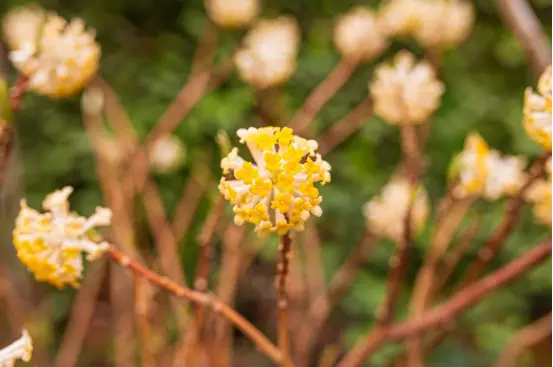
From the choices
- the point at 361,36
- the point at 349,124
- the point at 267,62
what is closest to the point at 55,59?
the point at 267,62

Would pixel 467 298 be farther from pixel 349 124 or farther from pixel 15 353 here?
pixel 349 124

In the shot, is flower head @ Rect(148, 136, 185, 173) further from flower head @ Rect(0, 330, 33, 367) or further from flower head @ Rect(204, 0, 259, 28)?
flower head @ Rect(0, 330, 33, 367)

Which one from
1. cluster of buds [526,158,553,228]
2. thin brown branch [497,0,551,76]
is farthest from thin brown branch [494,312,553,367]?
thin brown branch [497,0,551,76]

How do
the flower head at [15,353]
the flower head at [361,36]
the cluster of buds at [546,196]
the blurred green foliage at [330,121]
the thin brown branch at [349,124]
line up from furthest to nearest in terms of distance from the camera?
the blurred green foliage at [330,121] < the thin brown branch at [349,124] < the flower head at [361,36] < the cluster of buds at [546,196] < the flower head at [15,353]

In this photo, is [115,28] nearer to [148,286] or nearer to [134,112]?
[134,112]

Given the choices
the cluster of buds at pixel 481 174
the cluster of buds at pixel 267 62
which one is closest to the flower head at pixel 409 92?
the cluster of buds at pixel 481 174

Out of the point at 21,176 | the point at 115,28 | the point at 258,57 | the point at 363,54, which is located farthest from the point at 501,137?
the point at 21,176

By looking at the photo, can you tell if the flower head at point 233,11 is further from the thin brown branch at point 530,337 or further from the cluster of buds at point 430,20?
the thin brown branch at point 530,337

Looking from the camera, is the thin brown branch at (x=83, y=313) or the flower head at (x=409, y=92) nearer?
the flower head at (x=409, y=92)
